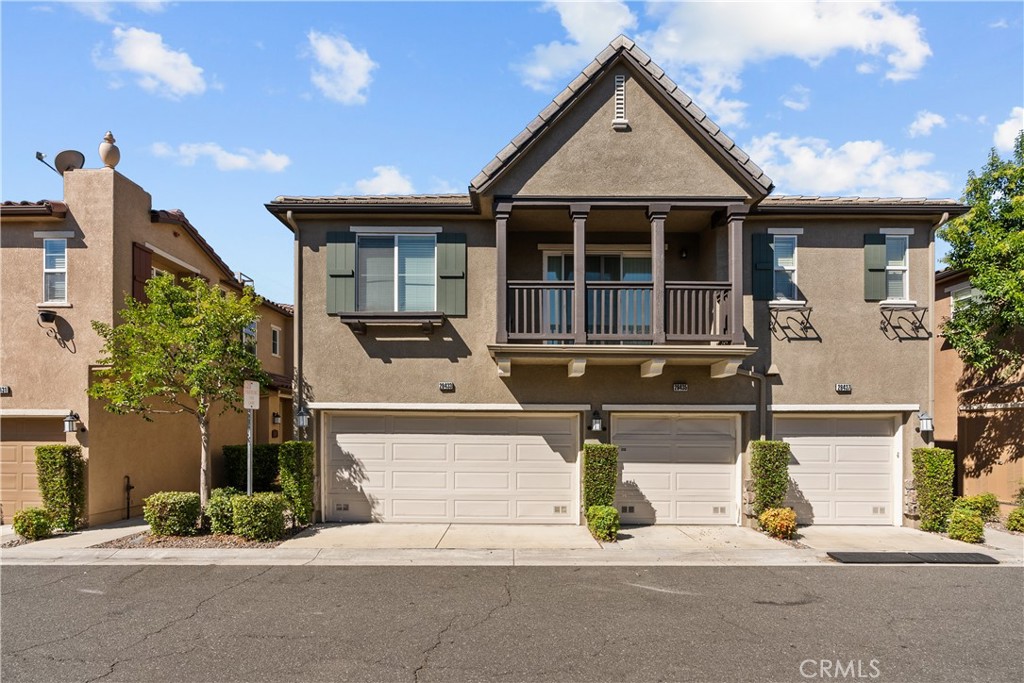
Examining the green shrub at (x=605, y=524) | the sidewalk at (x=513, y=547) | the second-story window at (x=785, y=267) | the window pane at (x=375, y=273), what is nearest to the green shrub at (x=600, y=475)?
the green shrub at (x=605, y=524)

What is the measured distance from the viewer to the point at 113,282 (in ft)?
37.5

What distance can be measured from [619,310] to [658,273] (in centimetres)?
97

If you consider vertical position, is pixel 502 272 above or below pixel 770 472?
above

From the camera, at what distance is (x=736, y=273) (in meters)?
10.5

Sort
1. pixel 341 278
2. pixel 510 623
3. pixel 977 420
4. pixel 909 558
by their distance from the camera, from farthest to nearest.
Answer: pixel 977 420, pixel 341 278, pixel 909 558, pixel 510 623

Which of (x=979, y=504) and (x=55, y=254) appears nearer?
(x=979, y=504)

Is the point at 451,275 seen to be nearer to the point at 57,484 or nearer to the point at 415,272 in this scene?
the point at 415,272

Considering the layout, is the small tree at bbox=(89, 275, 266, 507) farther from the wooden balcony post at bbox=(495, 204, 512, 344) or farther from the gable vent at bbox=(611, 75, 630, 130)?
the gable vent at bbox=(611, 75, 630, 130)

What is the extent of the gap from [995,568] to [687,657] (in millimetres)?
6578

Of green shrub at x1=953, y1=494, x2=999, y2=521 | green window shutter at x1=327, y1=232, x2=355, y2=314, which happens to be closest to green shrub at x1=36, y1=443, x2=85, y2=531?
green window shutter at x1=327, y1=232, x2=355, y2=314

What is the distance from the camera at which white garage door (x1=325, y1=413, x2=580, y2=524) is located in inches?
451

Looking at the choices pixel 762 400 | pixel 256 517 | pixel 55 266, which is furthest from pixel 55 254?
pixel 762 400

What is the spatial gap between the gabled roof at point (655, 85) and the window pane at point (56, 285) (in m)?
8.34

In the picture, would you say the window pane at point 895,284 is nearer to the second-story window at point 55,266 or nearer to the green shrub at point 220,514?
the green shrub at point 220,514
